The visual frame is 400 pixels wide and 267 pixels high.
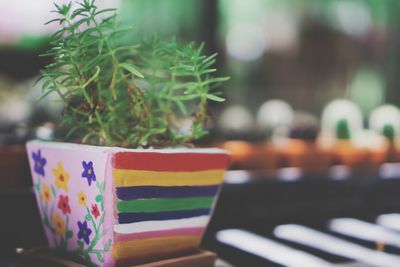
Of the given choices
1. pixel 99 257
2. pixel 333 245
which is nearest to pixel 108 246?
pixel 99 257

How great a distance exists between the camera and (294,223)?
1.27 meters

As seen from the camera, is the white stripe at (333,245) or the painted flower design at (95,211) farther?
the white stripe at (333,245)

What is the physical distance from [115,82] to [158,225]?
0.67 ft

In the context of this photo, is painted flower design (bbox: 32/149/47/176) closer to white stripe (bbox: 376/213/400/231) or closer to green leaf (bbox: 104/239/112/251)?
green leaf (bbox: 104/239/112/251)

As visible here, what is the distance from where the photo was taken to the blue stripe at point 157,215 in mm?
680

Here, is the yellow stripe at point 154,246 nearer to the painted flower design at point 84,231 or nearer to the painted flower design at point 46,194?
the painted flower design at point 84,231

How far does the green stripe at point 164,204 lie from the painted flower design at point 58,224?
0.44 feet

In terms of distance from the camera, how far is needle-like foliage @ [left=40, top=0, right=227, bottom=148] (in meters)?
0.70

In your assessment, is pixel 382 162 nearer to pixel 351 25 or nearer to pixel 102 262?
pixel 102 262

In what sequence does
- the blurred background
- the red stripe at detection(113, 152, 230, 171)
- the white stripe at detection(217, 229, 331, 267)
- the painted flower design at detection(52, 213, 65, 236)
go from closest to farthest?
the red stripe at detection(113, 152, 230, 171), the painted flower design at detection(52, 213, 65, 236), the white stripe at detection(217, 229, 331, 267), the blurred background

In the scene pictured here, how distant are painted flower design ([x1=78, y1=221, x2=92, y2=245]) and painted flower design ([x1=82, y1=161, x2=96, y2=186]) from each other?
7 centimetres

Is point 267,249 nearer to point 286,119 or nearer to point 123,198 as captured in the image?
point 123,198

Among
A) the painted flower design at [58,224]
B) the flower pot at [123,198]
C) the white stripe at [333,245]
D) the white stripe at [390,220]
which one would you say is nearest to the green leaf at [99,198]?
the flower pot at [123,198]

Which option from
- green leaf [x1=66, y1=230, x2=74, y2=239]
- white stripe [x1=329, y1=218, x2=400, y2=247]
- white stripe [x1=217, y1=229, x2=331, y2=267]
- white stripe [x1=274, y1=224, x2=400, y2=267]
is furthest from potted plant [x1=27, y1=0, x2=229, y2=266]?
white stripe [x1=329, y1=218, x2=400, y2=247]
